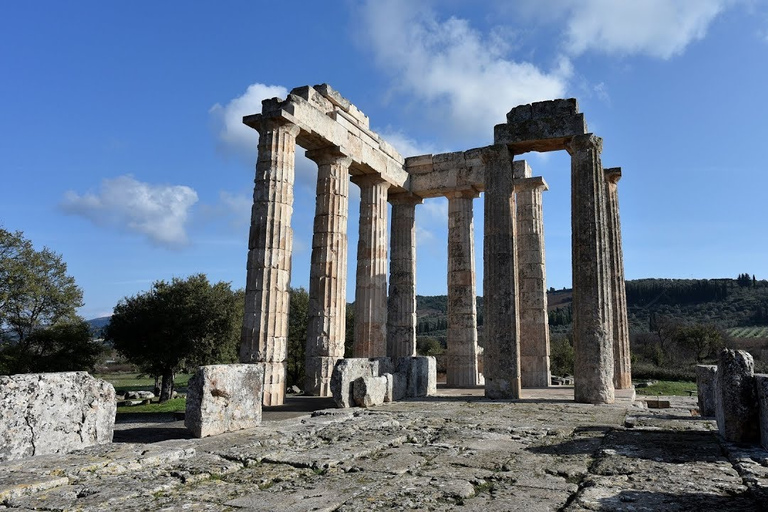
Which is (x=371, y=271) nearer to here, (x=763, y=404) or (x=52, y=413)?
(x=52, y=413)

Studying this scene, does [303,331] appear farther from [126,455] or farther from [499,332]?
[126,455]

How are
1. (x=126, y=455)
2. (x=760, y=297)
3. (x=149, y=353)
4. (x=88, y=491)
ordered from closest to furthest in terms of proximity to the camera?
(x=88, y=491)
(x=126, y=455)
(x=149, y=353)
(x=760, y=297)

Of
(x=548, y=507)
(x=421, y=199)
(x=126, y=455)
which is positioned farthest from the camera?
(x=421, y=199)

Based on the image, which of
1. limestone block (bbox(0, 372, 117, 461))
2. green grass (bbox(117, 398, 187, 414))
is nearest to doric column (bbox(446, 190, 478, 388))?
green grass (bbox(117, 398, 187, 414))

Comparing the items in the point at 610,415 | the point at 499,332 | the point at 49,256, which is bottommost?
the point at 610,415

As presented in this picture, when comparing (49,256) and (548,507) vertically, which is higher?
(49,256)

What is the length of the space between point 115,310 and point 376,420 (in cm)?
2560

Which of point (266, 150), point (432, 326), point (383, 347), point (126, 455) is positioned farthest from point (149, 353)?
point (432, 326)

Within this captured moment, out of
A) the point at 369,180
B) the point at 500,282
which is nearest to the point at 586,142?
the point at 500,282

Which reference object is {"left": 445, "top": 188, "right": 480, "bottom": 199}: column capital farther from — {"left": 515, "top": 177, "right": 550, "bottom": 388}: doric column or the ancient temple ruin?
{"left": 515, "top": 177, "right": 550, "bottom": 388}: doric column

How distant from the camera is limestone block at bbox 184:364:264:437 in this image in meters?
7.37

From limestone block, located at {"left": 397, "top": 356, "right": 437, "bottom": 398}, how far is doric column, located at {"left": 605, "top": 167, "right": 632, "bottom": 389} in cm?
588

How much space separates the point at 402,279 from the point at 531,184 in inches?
239

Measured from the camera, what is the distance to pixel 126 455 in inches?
232
